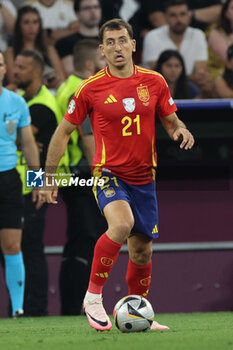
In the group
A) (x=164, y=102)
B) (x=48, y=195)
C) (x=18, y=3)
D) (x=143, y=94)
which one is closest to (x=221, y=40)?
(x=18, y=3)

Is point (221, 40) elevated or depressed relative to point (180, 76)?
elevated

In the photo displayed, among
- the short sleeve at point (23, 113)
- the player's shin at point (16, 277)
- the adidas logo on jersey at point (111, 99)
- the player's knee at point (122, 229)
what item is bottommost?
the player's shin at point (16, 277)

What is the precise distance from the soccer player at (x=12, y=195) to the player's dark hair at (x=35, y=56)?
0.61 m

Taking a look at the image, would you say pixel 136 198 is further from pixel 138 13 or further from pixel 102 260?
pixel 138 13

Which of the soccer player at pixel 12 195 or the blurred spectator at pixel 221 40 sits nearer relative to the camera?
the soccer player at pixel 12 195

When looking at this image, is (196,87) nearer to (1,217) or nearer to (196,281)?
(196,281)

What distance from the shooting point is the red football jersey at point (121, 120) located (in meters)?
5.03

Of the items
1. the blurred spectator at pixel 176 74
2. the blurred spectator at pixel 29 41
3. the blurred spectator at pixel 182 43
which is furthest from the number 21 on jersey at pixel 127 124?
the blurred spectator at pixel 182 43

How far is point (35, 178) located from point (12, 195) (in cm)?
24

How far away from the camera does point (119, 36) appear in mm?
5137

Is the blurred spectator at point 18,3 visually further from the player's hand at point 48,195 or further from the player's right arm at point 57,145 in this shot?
the player's hand at point 48,195

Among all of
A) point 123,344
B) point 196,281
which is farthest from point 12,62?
point 123,344

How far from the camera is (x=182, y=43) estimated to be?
27.5 feet

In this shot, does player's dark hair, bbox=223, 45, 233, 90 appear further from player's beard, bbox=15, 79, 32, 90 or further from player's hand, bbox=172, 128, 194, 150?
player's hand, bbox=172, 128, 194, 150
